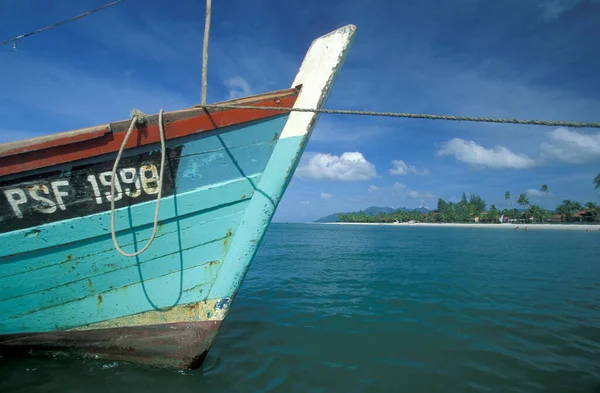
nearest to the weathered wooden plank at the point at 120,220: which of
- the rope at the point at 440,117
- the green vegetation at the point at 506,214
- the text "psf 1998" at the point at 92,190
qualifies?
the text "psf 1998" at the point at 92,190

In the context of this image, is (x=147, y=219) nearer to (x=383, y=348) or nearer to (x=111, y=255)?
(x=111, y=255)

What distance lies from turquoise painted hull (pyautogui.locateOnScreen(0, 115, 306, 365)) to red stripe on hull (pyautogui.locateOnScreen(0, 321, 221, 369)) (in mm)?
51

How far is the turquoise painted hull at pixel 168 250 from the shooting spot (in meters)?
2.69

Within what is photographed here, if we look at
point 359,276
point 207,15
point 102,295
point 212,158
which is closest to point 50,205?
point 102,295

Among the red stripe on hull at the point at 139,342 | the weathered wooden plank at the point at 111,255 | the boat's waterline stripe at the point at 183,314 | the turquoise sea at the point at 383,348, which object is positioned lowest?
the turquoise sea at the point at 383,348

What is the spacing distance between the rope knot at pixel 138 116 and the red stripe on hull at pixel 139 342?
2026 millimetres

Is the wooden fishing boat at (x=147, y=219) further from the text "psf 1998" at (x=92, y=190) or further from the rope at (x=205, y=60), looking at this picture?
the rope at (x=205, y=60)

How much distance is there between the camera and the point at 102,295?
2.91 meters

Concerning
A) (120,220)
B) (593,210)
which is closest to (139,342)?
(120,220)

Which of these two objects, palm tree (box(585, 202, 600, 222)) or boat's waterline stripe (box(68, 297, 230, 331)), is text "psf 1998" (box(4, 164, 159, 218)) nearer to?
boat's waterline stripe (box(68, 297, 230, 331))

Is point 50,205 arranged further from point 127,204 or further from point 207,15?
point 207,15

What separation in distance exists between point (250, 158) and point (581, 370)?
14.9 feet

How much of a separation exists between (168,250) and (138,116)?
1.29 meters

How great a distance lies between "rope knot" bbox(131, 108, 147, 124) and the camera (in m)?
2.55
